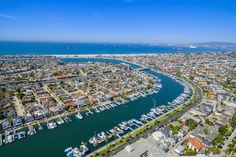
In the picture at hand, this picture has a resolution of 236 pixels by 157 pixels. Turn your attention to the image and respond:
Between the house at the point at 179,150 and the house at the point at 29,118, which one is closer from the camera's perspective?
the house at the point at 179,150

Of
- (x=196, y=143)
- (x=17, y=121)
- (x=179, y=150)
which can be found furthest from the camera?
(x=17, y=121)

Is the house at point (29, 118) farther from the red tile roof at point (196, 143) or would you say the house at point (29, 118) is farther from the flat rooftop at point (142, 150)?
the red tile roof at point (196, 143)

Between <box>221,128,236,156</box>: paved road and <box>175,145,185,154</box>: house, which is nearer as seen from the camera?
<box>175,145,185,154</box>: house

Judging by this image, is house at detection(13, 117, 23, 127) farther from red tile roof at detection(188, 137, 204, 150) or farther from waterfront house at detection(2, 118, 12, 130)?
red tile roof at detection(188, 137, 204, 150)

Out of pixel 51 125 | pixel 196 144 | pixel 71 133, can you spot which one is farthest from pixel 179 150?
pixel 51 125

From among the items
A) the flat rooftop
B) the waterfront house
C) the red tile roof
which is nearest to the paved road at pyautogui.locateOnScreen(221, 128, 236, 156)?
the red tile roof

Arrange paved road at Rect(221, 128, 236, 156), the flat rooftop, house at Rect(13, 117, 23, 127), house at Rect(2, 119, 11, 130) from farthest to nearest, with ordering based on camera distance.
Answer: house at Rect(13, 117, 23, 127)
house at Rect(2, 119, 11, 130)
paved road at Rect(221, 128, 236, 156)
the flat rooftop

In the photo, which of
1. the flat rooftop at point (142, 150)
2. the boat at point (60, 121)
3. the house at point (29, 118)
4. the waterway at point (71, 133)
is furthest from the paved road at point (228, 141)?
the house at point (29, 118)

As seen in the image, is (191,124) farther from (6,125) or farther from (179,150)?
(6,125)

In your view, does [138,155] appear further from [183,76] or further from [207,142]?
[183,76]

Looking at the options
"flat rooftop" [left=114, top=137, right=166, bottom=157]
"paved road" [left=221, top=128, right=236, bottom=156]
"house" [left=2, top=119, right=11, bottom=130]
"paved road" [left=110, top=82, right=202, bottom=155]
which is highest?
"house" [left=2, top=119, right=11, bottom=130]
